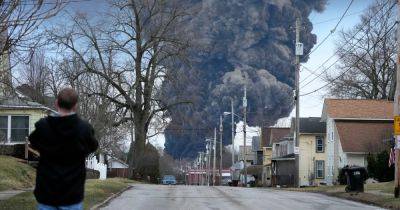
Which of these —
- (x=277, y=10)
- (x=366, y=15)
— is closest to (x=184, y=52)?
(x=366, y=15)

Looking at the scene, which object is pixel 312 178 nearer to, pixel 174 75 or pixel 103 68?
pixel 174 75

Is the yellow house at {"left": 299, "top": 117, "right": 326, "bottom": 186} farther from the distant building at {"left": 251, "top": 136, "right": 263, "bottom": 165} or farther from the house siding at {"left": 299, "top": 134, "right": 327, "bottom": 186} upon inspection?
the distant building at {"left": 251, "top": 136, "right": 263, "bottom": 165}

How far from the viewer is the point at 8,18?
1187 cm

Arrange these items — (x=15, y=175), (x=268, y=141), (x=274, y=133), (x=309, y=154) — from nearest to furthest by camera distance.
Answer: (x=15, y=175) < (x=309, y=154) < (x=274, y=133) < (x=268, y=141)

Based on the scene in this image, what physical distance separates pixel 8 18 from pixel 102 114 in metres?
30.7

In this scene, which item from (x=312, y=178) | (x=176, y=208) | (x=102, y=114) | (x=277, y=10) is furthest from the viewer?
(x=277, y=10)

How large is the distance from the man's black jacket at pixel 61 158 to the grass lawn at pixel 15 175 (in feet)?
59.4

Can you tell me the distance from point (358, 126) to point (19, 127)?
2704 cm

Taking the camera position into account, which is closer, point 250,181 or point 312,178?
point 312,178

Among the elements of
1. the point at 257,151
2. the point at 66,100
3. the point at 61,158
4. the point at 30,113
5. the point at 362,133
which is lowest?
the point at 61,158

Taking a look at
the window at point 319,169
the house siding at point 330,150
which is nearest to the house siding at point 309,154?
the window at point 319,169

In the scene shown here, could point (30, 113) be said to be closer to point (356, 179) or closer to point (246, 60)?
point (356, 179)

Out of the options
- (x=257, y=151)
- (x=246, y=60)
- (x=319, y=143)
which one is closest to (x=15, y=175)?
(x=319, y=143)

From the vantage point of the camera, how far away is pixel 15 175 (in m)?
27.8
